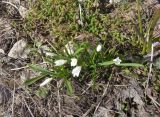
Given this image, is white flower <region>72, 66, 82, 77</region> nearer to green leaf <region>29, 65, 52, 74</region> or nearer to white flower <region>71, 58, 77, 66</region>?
white flower <region>71, 58, 77, 66</region>

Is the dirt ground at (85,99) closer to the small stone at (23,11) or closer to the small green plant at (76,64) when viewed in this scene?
the small green plant at (76,64)

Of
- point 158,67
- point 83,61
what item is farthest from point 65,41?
point 158,67

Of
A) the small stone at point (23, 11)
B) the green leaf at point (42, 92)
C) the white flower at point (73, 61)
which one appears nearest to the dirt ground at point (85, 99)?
the green leaf at point (42, 92)

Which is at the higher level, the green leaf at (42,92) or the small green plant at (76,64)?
the small green plant at (76,64)

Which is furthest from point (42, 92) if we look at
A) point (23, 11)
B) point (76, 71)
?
point (23, 11)

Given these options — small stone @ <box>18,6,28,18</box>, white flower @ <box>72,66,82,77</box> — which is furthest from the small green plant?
small stone @ <box>18,6,28,18</box>

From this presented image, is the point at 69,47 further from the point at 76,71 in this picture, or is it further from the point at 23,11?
the point at 23,11
